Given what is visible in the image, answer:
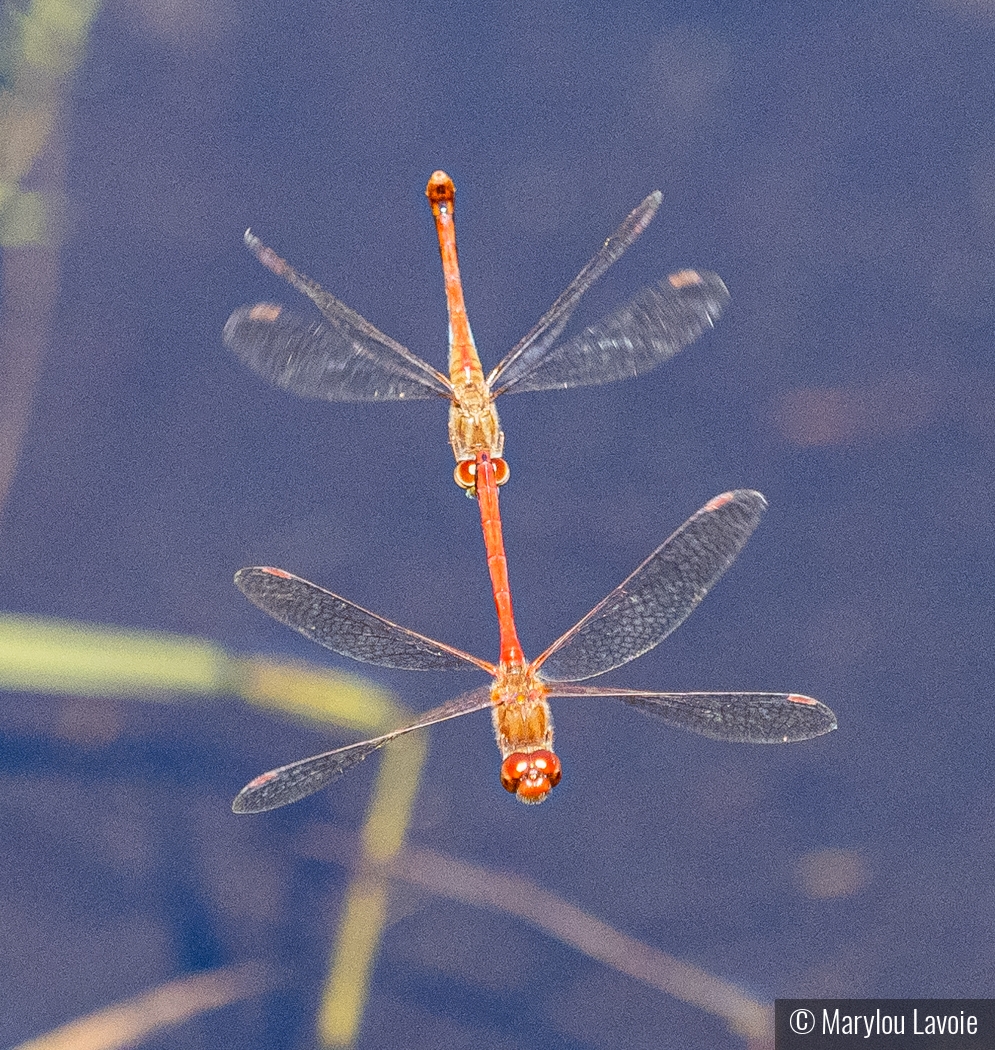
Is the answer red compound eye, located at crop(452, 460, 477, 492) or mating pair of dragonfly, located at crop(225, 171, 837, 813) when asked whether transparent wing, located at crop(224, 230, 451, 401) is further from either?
red compound eye, located at crop(452, 460, 477, 492)

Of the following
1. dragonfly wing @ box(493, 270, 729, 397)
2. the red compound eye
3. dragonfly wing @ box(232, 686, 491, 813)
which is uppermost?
dragonfly wing @ box(493, 270, 729, 397)

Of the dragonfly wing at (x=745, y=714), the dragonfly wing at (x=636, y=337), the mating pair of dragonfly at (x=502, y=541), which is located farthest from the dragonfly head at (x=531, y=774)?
the dragonfly wing at (x=636, y=337)

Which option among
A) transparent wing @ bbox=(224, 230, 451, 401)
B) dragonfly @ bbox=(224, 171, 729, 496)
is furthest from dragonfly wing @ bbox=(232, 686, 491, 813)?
transparent wing @ bbox=(224, 230, 451, 401)

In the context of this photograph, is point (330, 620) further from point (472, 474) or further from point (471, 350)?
point (471, 350)

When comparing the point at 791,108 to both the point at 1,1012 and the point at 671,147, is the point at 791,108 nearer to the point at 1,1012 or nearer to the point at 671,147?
the point at 671,147

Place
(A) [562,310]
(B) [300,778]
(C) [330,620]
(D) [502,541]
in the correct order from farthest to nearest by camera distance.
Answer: (A) [562,310] < (D) [502,541] < (C) [330,620] < (B) [300,778]

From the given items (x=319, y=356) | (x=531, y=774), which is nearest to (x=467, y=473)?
(x=319, y=356)

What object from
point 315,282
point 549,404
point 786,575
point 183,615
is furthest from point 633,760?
point 315,282

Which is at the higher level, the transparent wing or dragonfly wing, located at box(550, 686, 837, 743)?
the transparent wing
